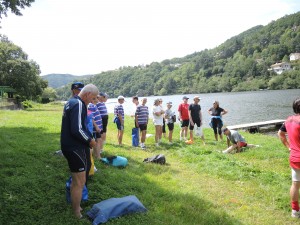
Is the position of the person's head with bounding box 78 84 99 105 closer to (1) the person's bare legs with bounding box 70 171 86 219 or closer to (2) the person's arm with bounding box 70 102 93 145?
(2) the person's arm with bounding box 70 102 93 145

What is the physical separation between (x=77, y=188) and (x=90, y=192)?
4.64 ft

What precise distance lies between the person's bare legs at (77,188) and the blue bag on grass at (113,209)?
205mm

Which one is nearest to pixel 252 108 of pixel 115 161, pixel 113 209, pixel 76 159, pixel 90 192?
pixel 115 161

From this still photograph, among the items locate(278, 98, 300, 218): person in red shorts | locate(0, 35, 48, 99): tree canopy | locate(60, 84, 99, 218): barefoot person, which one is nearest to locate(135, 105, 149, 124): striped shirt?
locate(278, 98, 300, 218): person in red shorts

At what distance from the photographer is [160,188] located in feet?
23.1

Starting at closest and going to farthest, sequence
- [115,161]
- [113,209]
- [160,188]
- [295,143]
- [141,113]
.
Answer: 1. [113,209]
2. [295,143]
3. [160,188]
4. [115,161]
5. [141,113]

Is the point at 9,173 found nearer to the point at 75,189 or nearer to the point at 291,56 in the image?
the point at 75,189

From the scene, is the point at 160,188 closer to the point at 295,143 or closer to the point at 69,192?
the point at 69,192

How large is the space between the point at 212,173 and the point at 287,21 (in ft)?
679

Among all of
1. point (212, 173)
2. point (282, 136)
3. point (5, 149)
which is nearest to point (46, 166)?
point (5, 149)

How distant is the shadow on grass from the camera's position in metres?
5.10

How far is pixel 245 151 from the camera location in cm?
1188

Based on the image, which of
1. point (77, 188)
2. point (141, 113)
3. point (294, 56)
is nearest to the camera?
point (77, 188)

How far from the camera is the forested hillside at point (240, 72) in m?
126
